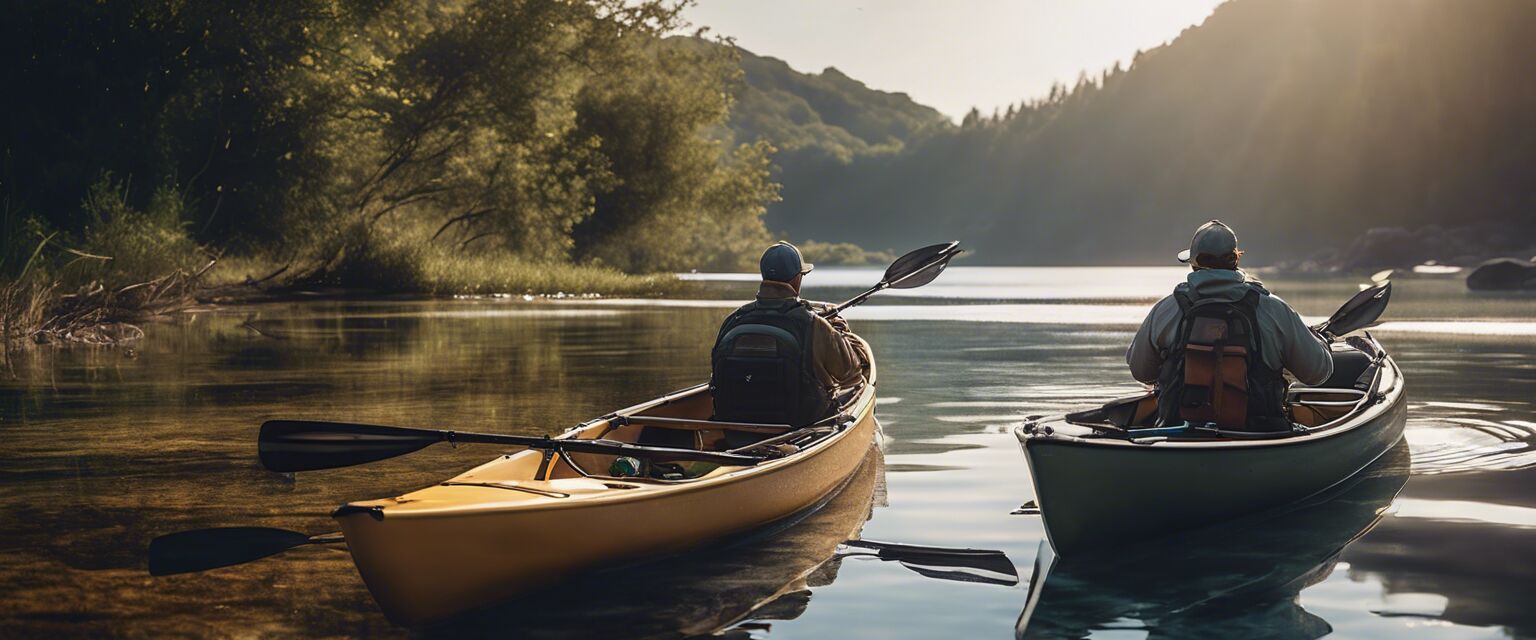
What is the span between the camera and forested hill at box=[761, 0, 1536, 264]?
126 metres

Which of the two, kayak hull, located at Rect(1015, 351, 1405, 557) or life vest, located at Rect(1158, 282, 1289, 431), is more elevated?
life vest, located at Rect(1158, 282, 1289, 431)

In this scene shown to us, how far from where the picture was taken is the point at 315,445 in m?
7.18

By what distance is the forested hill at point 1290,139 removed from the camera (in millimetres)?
126000

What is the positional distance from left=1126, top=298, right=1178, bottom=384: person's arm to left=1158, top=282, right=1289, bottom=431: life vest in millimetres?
130

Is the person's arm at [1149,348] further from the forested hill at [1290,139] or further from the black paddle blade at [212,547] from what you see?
the forested hill at [1290,139]

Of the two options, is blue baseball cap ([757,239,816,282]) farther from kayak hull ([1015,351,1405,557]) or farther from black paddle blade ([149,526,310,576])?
black paddle blade ([149,526,310,576])

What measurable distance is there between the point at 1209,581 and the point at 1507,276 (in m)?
52.6

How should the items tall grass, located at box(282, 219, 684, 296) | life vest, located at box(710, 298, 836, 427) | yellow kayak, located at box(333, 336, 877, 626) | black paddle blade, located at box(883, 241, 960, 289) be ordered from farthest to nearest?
1. tall grass, located at box(282, 219, 684, 296)
2. black paddle blade, located at box(883, 241, 960, 289)
3. life vest, located at box(710, 298, 836, 427)
4. yellow kayak, located at box(333, 336, 877, 626)

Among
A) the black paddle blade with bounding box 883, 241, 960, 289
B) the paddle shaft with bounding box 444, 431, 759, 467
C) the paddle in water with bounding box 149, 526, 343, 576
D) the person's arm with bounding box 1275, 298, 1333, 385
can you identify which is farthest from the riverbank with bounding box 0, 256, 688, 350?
the person's arm with bounding box 1275, 298, 1333, 385

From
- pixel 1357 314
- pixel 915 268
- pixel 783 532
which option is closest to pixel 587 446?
pixel 783 532

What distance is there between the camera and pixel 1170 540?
8266mm

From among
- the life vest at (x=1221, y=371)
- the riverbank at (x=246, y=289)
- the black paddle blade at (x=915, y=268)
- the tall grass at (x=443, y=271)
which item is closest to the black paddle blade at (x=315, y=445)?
the life vest at (x=1221, y=371)

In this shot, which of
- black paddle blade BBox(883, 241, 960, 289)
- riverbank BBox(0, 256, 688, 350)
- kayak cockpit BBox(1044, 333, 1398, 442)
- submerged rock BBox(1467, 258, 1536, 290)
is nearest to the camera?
kayak cockpit BBox(1044, 333, 1398, 442)

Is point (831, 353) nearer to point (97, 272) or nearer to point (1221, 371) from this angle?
point (1221, 371)
